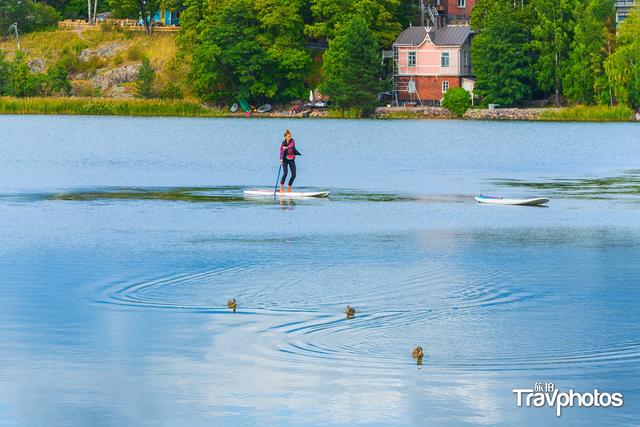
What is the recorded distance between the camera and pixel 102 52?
14325 centimetres

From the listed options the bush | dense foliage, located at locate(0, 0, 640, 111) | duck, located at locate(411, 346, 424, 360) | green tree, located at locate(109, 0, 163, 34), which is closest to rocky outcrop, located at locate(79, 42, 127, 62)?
dense foliage, located at locate(0, 0, 640, 111)

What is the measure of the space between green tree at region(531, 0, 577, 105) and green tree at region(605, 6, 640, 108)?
470cm

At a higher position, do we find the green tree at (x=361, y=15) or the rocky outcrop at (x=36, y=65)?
the green tree at (x=361, y=15)

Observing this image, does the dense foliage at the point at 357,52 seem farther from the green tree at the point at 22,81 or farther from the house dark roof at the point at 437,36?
the house dark roof at the point at 437,36

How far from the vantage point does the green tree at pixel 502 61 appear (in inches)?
4663

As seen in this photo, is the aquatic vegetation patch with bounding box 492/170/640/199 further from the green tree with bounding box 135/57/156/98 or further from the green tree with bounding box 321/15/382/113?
the green tree with bounding box 135/57/156/98

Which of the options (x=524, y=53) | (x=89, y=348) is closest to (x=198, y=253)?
(x=89, y=348)

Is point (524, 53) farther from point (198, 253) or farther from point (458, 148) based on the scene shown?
point (198, 253)

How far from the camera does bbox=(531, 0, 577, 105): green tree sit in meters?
120

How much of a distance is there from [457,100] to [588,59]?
468 inches

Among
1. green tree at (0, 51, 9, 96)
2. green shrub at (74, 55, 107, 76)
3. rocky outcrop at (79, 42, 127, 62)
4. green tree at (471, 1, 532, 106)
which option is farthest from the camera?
rocky outcrop at (79, 42, 127, 62)

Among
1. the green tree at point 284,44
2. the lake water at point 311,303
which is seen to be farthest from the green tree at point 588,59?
the lake water at point 311,303

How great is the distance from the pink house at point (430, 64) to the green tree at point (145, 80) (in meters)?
23.5

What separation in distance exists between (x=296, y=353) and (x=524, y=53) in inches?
4220
